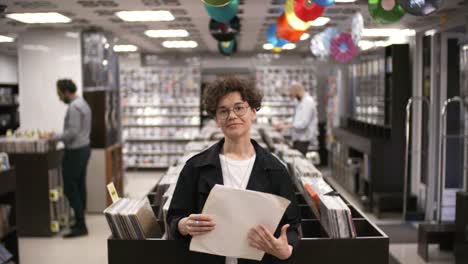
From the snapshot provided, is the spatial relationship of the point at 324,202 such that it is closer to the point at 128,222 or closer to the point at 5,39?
the point at 128,222

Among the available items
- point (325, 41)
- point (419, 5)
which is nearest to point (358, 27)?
point (325, 41)

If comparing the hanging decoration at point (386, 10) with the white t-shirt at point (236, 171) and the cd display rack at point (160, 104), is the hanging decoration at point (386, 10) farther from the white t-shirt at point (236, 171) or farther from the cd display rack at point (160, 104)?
the cd display rack at point (160, 104)

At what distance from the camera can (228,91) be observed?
78.4 inches

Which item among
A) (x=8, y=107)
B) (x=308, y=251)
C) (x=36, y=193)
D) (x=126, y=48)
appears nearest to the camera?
(x=308, y=251)

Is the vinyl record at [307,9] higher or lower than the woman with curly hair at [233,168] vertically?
higher

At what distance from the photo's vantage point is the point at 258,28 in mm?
8234

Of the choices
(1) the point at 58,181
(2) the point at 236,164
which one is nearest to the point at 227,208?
(2) the point at 236,164

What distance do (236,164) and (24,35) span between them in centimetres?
677

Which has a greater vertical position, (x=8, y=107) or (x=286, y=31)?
(x=286, y=31)

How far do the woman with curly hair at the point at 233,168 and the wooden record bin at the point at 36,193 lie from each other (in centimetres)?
469

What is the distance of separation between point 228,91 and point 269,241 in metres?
0.62

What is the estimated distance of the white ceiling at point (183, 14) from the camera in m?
5.78

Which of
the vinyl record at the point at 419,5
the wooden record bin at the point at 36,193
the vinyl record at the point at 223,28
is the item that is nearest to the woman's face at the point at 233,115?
the vinyl record at the point at 419,5

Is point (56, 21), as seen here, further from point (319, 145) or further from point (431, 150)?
point (319, 145)
